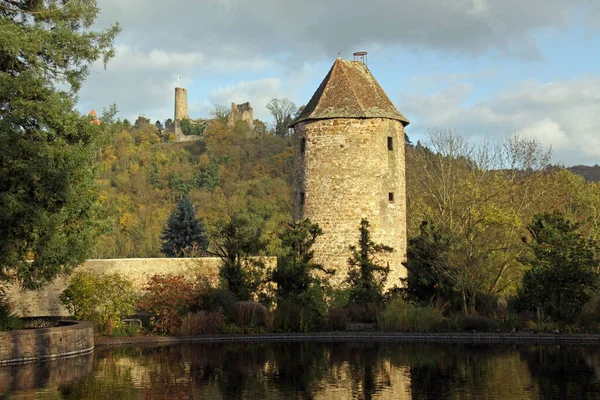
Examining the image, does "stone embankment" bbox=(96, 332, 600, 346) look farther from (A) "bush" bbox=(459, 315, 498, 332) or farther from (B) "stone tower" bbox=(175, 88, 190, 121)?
(B) "stone tower" bbox=(175, 88, 190, 121)

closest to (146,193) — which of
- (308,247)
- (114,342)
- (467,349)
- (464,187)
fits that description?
(464,187)

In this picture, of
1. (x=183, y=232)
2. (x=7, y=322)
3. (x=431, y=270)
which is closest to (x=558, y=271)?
(x=431, y=270)

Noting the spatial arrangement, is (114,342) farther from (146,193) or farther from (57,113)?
(146,193)

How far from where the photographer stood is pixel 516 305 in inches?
822

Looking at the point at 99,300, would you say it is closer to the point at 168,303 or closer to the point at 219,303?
the point at 168,303

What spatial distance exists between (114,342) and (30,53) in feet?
24.5

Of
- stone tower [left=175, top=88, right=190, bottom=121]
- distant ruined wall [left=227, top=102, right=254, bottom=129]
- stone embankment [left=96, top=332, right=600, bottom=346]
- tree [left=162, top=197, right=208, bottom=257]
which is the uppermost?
stone tower [left=175, top=88, right=190, bottom=121]

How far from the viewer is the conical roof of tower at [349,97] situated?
84.3ft

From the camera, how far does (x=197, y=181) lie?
60125mm

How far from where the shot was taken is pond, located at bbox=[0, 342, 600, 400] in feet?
38.1

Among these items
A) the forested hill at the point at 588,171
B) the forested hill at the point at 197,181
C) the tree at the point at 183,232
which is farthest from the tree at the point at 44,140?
the forested hill at the point at 588,171

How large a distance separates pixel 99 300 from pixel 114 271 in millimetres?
3844

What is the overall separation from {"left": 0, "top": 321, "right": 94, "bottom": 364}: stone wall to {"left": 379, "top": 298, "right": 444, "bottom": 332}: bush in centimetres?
798

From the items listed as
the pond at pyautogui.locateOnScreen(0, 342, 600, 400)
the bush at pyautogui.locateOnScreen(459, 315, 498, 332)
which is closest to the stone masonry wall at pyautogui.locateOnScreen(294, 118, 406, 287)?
A: the bush at pyautogui.locateOnScreen(459, 315, 498, 332)
